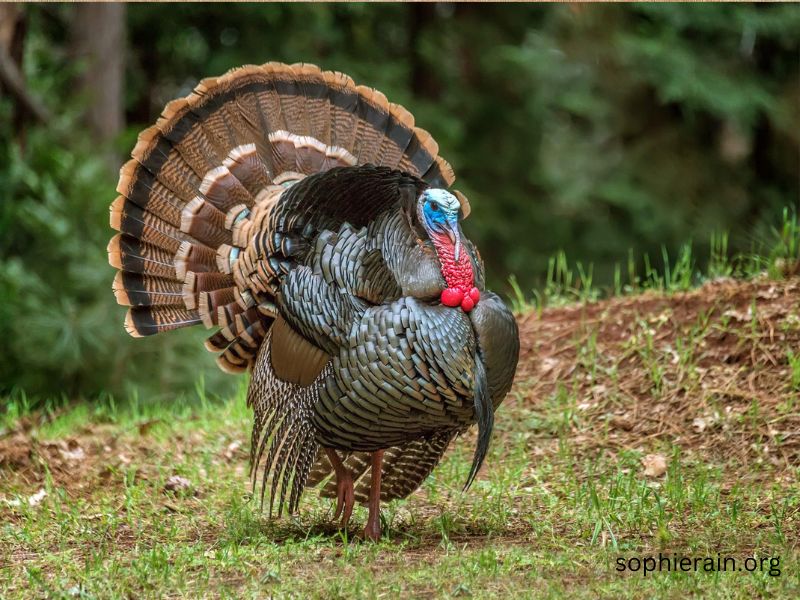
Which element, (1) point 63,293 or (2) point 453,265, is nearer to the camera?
(2) point 453,265

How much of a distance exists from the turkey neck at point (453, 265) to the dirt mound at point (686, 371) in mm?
1859

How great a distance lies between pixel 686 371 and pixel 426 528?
2.04 meters

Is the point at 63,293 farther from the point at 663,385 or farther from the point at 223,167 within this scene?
the point at 663,385

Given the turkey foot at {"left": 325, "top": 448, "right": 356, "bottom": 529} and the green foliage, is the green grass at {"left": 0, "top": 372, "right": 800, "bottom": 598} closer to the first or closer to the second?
the turkey foot at {"left": 325, "top": 448, "right": 356, "bottom": 529}

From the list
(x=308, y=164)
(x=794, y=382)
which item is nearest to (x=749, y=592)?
(x=794, y=382)

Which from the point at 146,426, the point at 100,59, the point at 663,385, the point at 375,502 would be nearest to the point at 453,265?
the point at 375,502

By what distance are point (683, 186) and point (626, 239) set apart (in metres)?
0.98

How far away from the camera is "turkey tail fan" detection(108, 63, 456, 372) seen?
531cm

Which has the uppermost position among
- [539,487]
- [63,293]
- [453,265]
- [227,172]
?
[227,172]

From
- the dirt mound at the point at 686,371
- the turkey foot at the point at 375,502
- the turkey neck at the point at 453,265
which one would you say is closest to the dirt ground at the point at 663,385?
the dirt mound at the point at 686,371

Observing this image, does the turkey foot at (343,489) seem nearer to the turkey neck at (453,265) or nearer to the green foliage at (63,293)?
the turkey neck at (453,265)

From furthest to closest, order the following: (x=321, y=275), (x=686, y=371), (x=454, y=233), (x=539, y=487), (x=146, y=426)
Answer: (x=146, y=426) → (x=686, y=371) → (x=539, y=487) → (x=321, y=275) → (x=454, y=233)

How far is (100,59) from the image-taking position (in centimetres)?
1068

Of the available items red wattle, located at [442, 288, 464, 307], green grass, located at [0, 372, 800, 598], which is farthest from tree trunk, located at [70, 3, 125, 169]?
red wattle, located at [442, 288, 464, 307]
